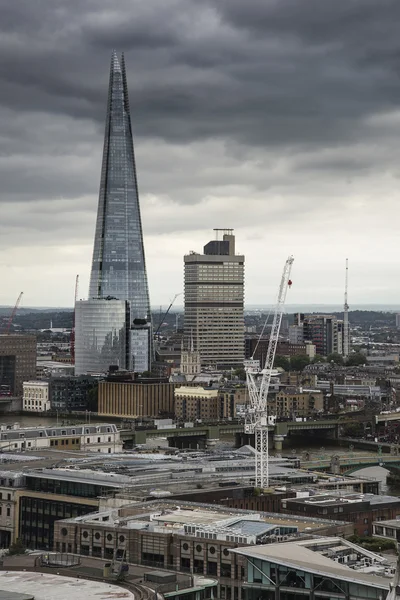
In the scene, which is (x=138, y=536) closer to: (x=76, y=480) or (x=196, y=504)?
(x=196, y=504)

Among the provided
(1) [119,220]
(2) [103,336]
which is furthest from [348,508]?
(1) [119,220]

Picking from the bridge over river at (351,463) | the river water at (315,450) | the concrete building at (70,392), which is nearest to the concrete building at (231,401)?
the river water at (315,450)

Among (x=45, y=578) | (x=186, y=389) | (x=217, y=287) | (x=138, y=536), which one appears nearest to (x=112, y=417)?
(x=186, y=389)

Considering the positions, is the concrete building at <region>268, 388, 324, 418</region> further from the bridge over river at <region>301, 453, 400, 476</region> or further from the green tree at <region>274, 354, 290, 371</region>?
the green tree at <region>274, 354, 290, 371</region>

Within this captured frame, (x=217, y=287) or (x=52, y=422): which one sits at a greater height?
(x=217, y=287)

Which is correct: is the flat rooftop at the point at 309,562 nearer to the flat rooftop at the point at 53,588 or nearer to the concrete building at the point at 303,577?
the concrete building at the point at 303,577

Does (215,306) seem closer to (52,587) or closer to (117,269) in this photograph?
(117,269)
